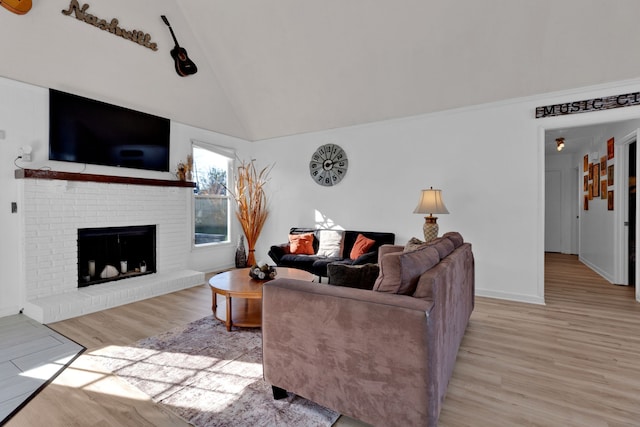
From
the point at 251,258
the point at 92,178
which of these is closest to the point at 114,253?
the point at 92,178

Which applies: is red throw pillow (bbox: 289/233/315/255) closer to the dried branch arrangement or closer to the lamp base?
the dried branch arrangement

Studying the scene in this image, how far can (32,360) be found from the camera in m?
2.37

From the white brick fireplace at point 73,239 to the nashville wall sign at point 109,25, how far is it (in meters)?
1.72

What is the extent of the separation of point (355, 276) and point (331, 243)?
2.93m

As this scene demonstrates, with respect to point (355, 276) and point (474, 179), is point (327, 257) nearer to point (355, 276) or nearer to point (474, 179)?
point (474, 179)

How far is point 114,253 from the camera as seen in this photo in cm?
419

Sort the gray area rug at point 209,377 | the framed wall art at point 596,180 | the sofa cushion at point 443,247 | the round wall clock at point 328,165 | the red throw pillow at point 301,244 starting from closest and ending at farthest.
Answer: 1. the gray area rug at point 209,377
2. the sofa cushion at point 443,247
3. the red throw pillow at point 301,244
4. the round wall clock at point 328,165
5. the framed wall art at point 596,180

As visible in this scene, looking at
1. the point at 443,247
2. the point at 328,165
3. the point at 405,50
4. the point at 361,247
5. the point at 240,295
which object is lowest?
the point at 240,295

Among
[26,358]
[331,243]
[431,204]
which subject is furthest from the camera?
[331,243]

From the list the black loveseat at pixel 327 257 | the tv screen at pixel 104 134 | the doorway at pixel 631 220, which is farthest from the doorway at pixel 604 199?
the tv screen at pixel 104 134

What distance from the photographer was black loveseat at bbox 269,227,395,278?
429 cm

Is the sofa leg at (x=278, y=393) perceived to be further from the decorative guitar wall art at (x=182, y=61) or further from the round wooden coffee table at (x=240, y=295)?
the decorative guitar wall art at (x=182, y=61)

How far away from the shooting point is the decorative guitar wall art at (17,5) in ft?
8.98

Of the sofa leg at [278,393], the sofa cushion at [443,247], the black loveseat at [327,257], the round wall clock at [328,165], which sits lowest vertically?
the sofa leg at [278,393]
